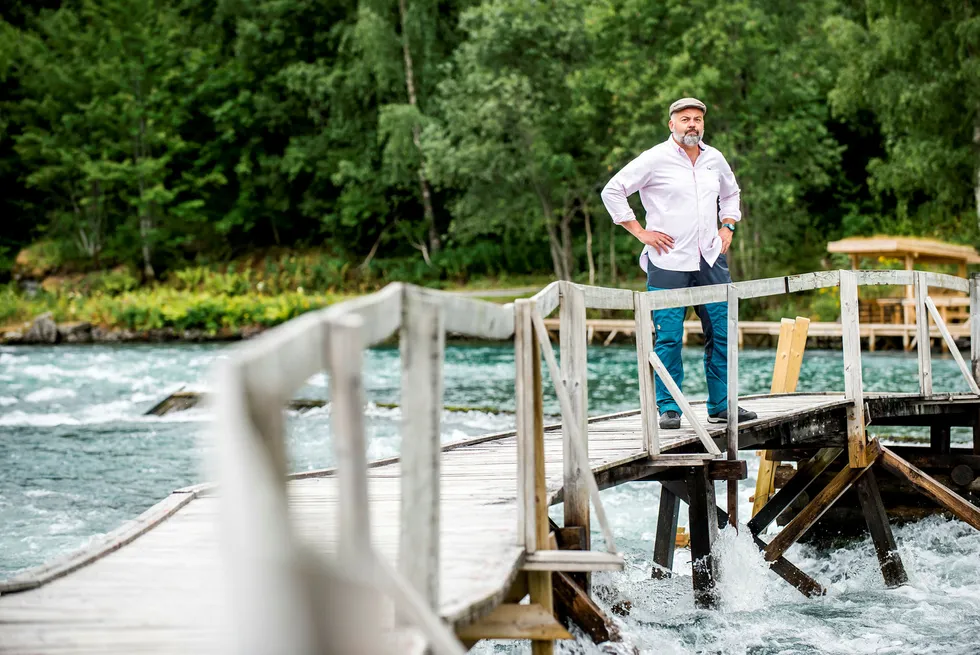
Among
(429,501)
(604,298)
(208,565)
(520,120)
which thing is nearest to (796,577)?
(604,298)

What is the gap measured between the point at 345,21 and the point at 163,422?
33.5 m

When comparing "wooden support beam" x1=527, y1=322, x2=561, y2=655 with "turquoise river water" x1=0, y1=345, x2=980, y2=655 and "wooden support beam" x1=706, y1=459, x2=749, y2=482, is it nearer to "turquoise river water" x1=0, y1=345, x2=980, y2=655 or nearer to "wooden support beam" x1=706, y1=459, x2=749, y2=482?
"turquoise river water" x1=0, y1=345, x2=980, y2=655

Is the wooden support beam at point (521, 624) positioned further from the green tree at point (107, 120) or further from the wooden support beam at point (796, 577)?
the green tree at point (107, 120)

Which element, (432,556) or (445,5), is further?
(445,5)

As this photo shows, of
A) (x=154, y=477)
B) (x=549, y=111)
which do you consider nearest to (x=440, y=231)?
(x=549, y=111)

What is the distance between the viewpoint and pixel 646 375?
619 cm

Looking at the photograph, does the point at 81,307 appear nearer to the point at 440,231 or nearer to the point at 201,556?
the point at 440,231

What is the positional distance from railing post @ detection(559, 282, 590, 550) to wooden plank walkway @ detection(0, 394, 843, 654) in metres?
0.12

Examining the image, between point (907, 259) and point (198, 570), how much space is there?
24.4 m

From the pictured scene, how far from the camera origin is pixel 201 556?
4.12 meters

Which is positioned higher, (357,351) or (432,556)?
(357,351)

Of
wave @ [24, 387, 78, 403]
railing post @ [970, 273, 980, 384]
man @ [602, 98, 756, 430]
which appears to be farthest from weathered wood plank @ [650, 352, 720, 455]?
wave @ [24, 387, 78, 403]

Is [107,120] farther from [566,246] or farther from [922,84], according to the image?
[922,84]

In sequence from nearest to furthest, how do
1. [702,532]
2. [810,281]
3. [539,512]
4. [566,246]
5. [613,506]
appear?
[539,512], [702,532], [810,281], [613,506], [566,246]
